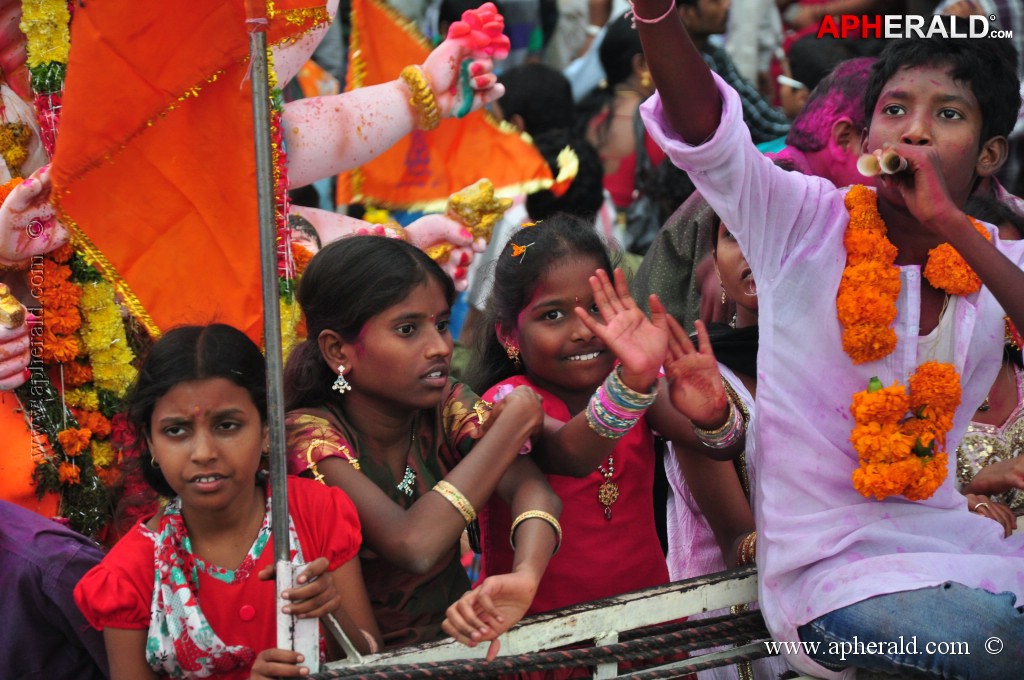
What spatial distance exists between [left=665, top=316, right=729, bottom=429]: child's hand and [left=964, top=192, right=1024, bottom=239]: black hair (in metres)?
1.37

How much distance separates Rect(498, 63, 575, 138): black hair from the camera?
5949 millimetres

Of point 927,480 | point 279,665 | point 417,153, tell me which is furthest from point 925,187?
point 417,153

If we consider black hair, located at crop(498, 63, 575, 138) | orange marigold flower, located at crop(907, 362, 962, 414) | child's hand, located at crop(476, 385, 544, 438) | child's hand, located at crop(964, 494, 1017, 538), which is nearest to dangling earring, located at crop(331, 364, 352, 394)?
child's hand, located at crop(476, 385, 544, 438)

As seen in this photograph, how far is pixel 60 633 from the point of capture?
2660mm

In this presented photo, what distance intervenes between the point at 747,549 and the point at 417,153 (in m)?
2.36

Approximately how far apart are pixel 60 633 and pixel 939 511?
6.21 ft

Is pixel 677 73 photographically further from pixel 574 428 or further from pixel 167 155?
pixel 167 155

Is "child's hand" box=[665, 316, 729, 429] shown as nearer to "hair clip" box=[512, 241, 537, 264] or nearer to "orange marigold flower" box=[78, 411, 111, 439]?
"hair clip" box=[512, 241, 537, 264]

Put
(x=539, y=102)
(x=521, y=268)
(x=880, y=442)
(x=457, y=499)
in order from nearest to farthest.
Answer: (x=880, y=442)
(x=457, y=499)
(x=521, y=268)
(x=539, y=102)

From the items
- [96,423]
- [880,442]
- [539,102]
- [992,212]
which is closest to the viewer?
[880,442]

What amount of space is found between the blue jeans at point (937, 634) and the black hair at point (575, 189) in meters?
3.12

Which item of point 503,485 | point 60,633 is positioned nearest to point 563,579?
point 503,485

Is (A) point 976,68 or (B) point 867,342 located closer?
(B) point 867,342

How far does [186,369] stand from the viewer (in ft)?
8.36
